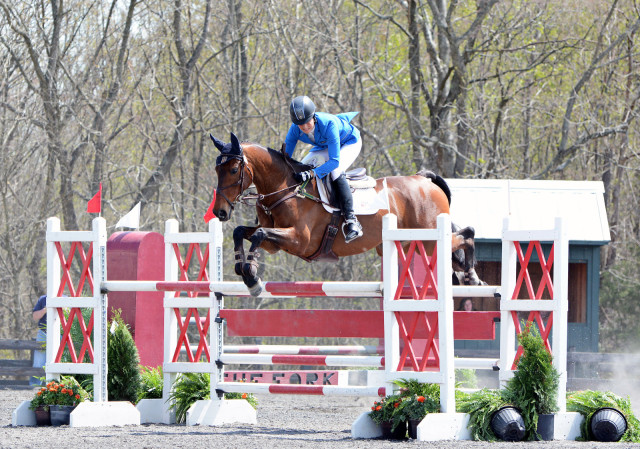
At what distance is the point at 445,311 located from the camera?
532 cm

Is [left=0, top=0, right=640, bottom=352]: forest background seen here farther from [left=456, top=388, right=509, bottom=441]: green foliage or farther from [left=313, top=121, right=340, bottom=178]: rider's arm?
[left=456, top=388, right=509, bottom=441]: green foliage

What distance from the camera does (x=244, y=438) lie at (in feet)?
18.0

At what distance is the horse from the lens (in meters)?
5.81

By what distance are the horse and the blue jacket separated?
18cm

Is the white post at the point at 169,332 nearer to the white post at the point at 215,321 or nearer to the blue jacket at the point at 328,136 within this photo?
the white post at the point at 215,321

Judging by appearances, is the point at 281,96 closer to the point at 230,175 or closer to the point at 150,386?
the point at 150,386

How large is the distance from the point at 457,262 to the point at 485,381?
4.44m

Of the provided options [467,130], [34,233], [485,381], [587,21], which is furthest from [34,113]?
[587,21]

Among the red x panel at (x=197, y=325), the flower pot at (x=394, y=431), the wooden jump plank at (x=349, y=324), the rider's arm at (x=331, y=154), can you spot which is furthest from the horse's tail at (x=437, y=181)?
the flower pot at (x=394, y=431)

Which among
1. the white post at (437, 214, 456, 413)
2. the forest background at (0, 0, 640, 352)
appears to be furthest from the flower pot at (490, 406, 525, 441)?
the forest background at (0, 0, 640, 352)

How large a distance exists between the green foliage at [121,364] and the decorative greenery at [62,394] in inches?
10.8

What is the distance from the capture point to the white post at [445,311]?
17.5 ft

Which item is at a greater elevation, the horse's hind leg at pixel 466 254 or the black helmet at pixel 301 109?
the black helmet at pixel 301 109

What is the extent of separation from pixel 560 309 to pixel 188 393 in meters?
2.73
